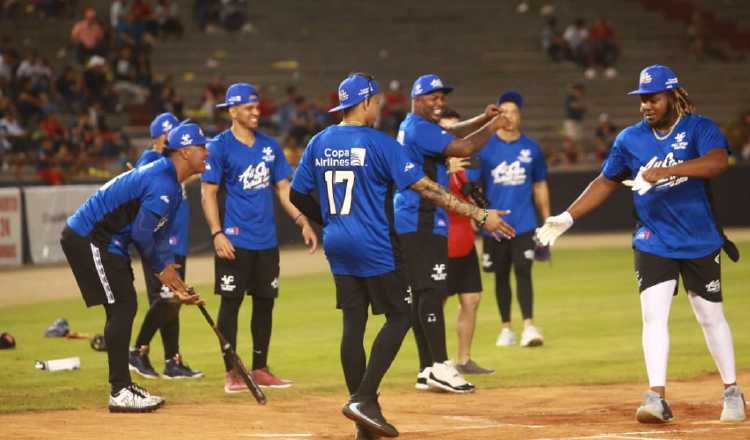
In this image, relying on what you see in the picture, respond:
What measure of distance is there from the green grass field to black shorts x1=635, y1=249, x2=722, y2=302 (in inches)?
92.8

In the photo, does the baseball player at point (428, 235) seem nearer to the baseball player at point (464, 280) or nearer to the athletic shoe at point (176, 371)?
the baseball player at point (464, 280)

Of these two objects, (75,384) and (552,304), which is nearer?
(75,384)

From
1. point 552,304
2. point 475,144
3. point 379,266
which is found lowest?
point 552,304

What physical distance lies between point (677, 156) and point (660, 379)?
151cm

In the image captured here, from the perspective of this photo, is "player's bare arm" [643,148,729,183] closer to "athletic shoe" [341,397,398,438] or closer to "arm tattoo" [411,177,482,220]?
"arm tattoo" [411,177,482,220]

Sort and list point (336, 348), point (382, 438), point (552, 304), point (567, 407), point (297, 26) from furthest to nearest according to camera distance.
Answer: point (297, 26) < point (552, 304) < point (336, 348) < point (567, 407) < point (382, 438)

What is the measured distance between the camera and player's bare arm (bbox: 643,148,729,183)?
848 centimetres

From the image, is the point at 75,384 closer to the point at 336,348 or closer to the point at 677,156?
the point at 336,348

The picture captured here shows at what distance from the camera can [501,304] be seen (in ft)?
44.8

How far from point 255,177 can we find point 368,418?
3289 millimetres

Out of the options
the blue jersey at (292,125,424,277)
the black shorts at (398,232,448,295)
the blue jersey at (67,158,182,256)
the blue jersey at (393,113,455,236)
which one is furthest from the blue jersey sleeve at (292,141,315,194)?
the black shorts at (398,232,448,295)

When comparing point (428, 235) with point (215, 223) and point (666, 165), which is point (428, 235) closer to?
point (215, 223)

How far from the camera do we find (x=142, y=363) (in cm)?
1162

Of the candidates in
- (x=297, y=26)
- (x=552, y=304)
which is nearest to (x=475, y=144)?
(x=552, y=304)
